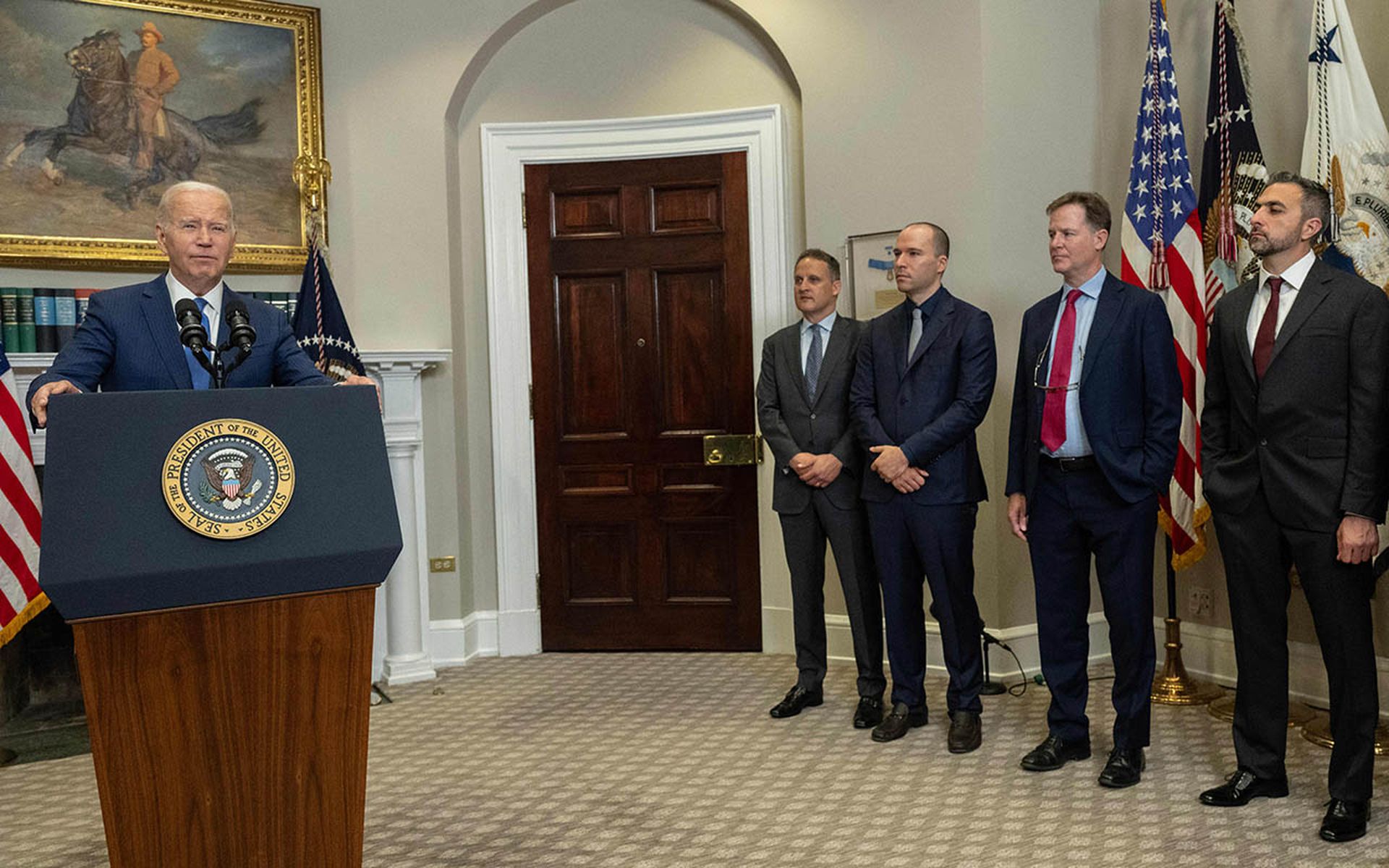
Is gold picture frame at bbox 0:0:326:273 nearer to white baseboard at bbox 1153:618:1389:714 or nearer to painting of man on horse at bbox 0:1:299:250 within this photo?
painting of man on horse at bbox 0:1:299:250

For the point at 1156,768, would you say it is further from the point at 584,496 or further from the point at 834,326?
the point at 584,496

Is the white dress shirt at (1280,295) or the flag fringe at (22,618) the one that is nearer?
the white dress shirt at (1280,295)

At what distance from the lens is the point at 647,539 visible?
19.1 ft

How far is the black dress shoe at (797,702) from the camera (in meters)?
4.46

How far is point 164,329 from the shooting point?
104 inches

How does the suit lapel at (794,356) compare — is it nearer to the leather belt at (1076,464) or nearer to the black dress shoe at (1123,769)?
the leather belt at (1076,464)

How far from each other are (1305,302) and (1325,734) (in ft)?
5.16

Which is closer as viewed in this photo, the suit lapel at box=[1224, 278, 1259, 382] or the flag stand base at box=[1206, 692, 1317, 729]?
the suit lapel at box=[1224, 278, 1259, 382]

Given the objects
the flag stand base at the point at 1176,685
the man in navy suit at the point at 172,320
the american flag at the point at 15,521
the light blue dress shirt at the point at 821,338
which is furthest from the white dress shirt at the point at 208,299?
the flag stand base at the point at 1176,685

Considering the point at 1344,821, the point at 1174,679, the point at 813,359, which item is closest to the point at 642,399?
the point at 813,359

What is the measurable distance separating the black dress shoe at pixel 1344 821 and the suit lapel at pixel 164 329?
300cm

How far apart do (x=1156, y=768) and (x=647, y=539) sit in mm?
2799

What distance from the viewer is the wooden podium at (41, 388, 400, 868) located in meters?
1.99

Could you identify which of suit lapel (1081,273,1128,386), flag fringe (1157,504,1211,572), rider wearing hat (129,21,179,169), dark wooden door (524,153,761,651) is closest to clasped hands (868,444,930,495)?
suit lapel (1081,273,1128,386)
